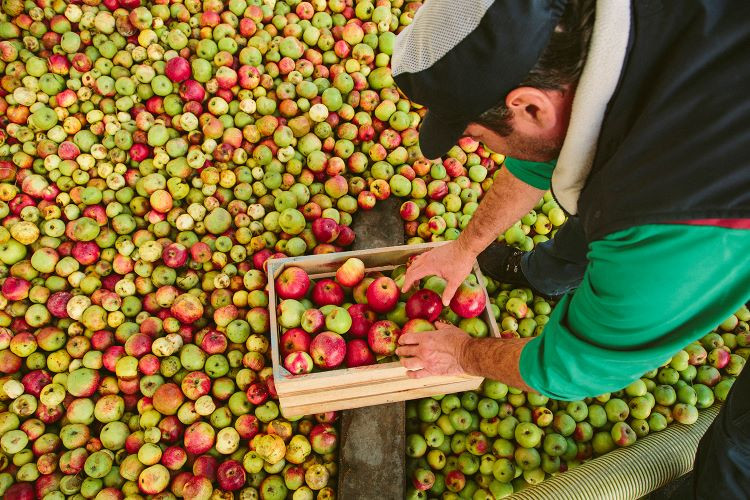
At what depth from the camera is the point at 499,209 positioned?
84.7 inches

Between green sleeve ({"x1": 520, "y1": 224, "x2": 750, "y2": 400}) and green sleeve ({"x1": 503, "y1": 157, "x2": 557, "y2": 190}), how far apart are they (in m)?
0.71

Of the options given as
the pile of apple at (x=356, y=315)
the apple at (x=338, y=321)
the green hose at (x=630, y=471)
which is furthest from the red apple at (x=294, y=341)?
the green hose at (x=630, y=471)

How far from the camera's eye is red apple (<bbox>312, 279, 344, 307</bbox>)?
2.45 meters

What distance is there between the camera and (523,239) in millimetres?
3277

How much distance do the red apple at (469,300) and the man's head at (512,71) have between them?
1073mm

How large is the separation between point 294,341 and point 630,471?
1868mm

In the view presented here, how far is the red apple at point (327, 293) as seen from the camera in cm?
245

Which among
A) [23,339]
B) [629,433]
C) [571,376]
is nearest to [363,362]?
[571,376]

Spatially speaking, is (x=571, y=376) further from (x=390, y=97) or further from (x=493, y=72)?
(x=390, y=97)

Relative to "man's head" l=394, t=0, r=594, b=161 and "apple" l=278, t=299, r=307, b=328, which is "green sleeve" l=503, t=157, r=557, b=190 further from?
"apple" l=278, t=299, r=307, b=328

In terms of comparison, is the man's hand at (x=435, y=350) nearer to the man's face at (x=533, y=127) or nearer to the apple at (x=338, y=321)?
the apple at (x=338, y=321)

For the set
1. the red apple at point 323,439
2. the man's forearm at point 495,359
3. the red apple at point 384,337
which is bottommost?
the red apple at point 323,439

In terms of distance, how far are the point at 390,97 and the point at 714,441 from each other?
9.60 feet

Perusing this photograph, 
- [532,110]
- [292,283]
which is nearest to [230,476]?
[292,283]
